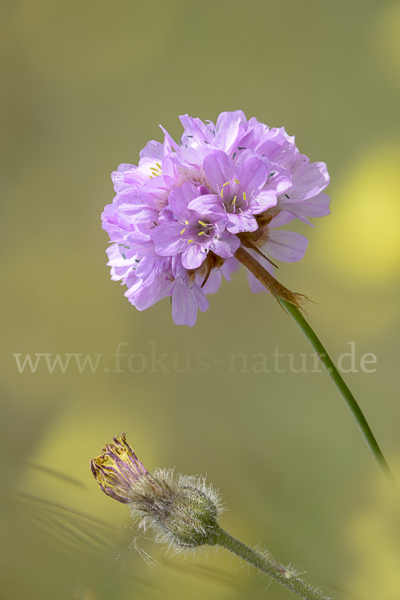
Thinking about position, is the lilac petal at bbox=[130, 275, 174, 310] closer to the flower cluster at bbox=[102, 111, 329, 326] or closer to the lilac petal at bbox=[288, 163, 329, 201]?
the flower cluster at bbox=[102, 111, 329, 326]

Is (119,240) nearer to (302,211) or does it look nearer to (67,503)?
(302,211)

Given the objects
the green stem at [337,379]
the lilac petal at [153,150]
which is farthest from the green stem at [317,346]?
the lilac petal at [153,150]

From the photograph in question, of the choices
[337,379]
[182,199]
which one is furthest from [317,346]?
[182,199]

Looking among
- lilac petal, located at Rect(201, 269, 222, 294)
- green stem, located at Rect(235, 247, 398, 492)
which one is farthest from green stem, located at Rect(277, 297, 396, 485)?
lilac petal, located at Rect(201, 269, 222, 294)

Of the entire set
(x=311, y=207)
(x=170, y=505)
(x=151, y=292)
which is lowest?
(x=170, y=505)

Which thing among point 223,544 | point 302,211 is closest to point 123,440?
point 223,544

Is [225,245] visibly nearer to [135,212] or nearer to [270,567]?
[135,212]

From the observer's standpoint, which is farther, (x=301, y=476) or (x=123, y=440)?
(x=301, y=476)
